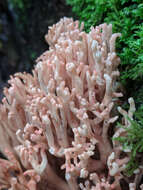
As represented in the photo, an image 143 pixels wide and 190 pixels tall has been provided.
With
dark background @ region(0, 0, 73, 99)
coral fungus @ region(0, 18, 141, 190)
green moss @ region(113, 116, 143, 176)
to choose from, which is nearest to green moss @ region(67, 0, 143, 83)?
coral fungus @ region(0, 18, 141, 190)

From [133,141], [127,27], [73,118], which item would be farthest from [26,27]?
[133,141]

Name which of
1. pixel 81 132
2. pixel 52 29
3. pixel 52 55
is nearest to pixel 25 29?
pixel 52 29

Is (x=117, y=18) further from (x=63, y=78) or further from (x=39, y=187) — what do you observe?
(x=39, y=187)

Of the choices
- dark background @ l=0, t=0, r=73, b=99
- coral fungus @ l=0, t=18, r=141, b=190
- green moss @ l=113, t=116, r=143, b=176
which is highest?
dark background @ l=0, t=0, r=73, b=99

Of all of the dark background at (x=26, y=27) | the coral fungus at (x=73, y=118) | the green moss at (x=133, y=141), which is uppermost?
the dark background at (x=26, y=27)

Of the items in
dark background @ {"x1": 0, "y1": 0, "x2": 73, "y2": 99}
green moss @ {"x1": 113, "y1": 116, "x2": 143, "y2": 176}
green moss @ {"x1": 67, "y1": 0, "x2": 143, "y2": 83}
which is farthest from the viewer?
dark background @ {"x1": 0, "y1": 0, "x2": 73, "y2": 99}

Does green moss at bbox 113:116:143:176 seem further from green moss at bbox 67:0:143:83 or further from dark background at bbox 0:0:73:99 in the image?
dark background at bbox 0:0:73:99

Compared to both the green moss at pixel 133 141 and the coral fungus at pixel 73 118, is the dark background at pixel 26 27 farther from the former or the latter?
the green moss at pixel 133 141

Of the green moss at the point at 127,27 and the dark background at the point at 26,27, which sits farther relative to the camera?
the dark background at the point at 26,27

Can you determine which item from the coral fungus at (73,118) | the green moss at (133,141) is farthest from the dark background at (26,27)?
the green moss at (133,141)

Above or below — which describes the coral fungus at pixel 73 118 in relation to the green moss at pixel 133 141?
above
